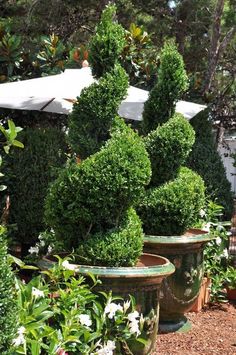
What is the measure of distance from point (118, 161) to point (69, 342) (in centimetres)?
121

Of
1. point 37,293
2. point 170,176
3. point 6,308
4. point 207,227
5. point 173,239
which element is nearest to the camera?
point 6,308

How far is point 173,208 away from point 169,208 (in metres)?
0.03

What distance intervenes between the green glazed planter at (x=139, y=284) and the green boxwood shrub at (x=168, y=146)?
1.33 meters

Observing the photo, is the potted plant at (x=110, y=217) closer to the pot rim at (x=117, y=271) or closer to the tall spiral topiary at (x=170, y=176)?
the pot rim at (x=117, y=271)

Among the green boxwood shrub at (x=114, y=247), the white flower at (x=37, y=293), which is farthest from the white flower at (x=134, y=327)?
the white flower at (x=37, y=293)

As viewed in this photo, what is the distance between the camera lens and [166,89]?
4.98 metres

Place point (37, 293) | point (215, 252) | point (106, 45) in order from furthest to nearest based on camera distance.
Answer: point (215, 252) → point (106, 45) → point (37, 293)

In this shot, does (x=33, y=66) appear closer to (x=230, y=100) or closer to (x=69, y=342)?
(x=230, y=100)

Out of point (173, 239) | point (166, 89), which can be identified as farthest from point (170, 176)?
point (166, 89)

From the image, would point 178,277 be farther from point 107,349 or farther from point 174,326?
point 107,349

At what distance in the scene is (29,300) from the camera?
2678 millimetres

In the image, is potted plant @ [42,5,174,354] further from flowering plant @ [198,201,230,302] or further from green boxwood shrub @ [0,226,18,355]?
flowering plant @ [198,201,230,302]

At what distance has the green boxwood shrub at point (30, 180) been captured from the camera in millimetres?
5906

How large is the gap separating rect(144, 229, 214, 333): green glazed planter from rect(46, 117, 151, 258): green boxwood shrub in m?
0.91
